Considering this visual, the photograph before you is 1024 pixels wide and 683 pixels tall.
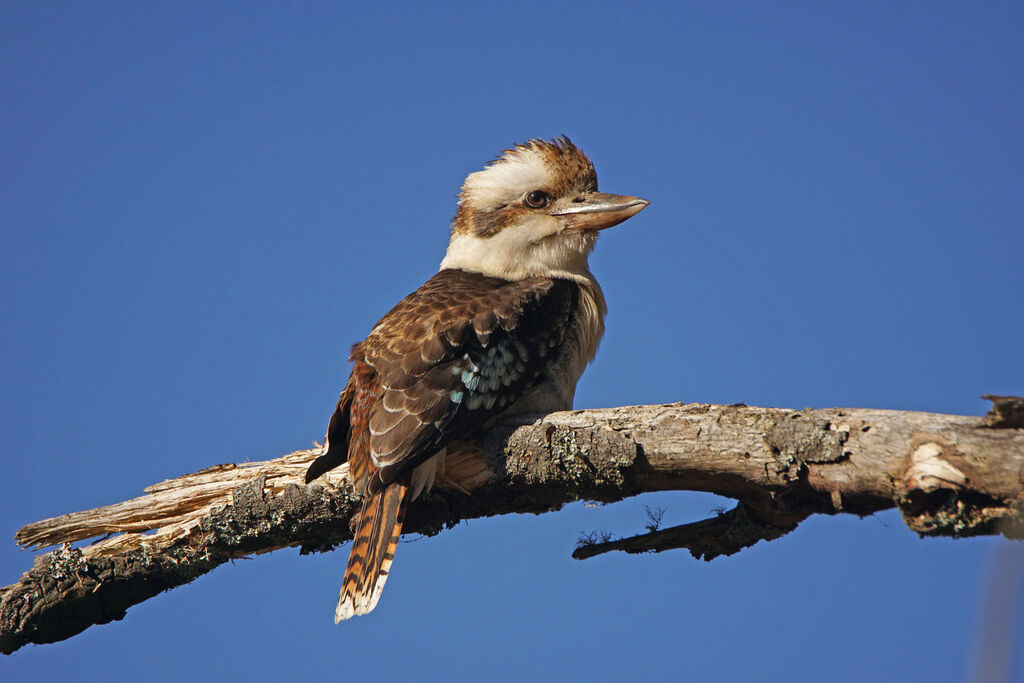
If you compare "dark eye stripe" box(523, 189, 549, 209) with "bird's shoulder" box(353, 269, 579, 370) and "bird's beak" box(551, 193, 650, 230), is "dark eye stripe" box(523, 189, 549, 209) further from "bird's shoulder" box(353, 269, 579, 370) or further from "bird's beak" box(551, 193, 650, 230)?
"bird's shoulder" box(353, 269, 579, 370)

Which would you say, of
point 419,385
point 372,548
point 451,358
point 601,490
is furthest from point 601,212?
point 372,548

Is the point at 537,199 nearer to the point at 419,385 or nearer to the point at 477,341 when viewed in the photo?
the point at 477,341

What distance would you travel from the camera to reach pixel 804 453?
118 inches

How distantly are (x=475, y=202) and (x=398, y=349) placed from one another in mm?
1430

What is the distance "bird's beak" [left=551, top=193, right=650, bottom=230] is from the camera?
4.73 m

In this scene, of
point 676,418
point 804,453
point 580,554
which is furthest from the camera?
point 580,554

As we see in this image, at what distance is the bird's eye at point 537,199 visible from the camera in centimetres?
486

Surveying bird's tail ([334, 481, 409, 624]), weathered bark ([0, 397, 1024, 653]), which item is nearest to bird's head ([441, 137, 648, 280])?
weathered bark ([0, 397, 1024, 653])

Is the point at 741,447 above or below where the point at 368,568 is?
above

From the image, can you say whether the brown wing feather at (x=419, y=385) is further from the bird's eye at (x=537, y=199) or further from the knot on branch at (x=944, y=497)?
the knot on branch at (x=944, y=497)

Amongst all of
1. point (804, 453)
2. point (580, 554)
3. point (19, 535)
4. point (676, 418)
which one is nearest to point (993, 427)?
point (804, 453)

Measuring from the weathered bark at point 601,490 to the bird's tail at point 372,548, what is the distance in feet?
0.66

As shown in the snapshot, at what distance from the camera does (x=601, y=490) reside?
346 cm

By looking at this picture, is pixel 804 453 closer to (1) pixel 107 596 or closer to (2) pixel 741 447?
(2) pixel 741 447
